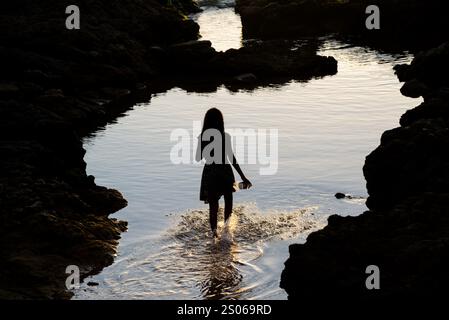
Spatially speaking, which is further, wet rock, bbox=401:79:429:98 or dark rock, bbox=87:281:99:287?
wet rock, bbox=401:79:429:98

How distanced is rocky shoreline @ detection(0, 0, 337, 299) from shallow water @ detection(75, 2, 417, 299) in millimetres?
691

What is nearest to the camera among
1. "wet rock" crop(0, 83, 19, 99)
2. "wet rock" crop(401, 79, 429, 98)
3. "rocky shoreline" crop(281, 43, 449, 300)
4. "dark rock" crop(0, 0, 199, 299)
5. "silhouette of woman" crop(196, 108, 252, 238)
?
"rocky shoreline" crop(281, 43, 449, 300)

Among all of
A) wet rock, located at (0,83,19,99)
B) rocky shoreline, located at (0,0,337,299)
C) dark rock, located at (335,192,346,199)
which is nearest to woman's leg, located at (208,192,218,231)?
rocky shoreline, located at (0,0,337,299)

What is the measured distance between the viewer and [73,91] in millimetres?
31500

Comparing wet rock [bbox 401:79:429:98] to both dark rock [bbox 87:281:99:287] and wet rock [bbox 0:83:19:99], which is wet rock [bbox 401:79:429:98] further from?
dark rock [bbox 87:281:99:287]

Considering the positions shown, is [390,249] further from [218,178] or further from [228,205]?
[228,205]

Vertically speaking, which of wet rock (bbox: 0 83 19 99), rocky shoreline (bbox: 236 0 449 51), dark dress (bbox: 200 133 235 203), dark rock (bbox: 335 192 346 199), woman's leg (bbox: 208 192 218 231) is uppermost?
rocky shoreline (bbox: 236 0 449 51)

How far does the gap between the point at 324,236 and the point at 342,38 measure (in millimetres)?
43063

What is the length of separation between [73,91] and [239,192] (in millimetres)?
15252

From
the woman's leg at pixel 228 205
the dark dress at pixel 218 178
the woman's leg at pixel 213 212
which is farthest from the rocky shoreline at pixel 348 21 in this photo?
the woman's leg at pixel 213 212

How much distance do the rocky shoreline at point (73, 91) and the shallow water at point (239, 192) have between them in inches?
27.2

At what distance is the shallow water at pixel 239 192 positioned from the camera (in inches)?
506

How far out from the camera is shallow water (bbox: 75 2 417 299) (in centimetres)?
1284

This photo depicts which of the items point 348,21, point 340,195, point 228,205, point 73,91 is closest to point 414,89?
point 73,91
